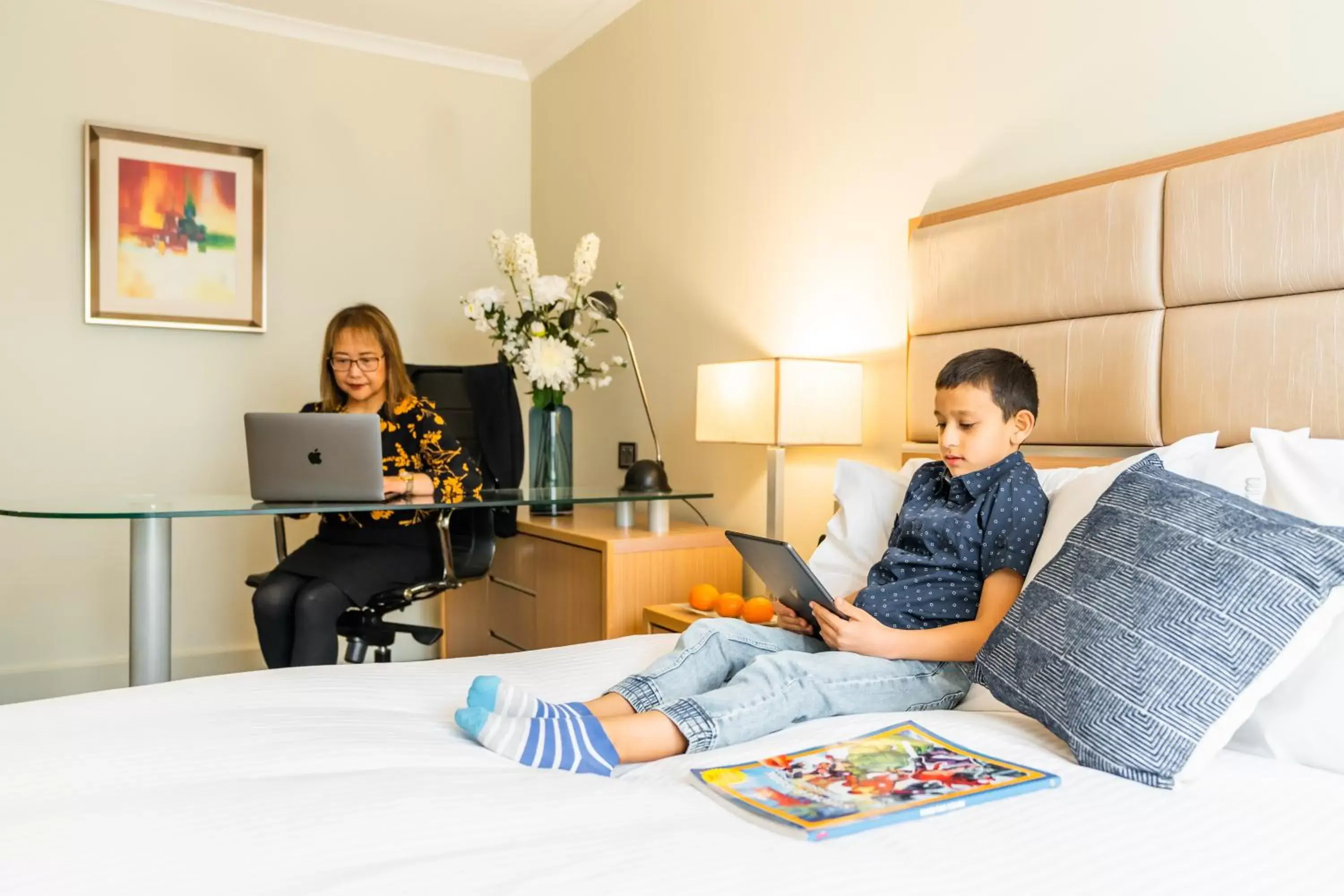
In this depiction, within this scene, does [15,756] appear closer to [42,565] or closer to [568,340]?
[568,340]

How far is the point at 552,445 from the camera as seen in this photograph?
125 inches

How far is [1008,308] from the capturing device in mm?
2088

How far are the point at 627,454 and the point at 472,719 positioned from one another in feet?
8.09

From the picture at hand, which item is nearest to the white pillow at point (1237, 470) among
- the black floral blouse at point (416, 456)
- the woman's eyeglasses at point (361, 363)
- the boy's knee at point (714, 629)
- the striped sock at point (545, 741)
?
the boy's knee at point (714, 629)

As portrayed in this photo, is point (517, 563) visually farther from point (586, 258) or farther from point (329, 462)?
point (329, 462)

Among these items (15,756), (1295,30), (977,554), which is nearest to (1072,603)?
(977,554)

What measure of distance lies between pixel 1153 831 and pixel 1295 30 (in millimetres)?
1410

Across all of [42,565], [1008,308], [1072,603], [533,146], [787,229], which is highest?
[533,146]

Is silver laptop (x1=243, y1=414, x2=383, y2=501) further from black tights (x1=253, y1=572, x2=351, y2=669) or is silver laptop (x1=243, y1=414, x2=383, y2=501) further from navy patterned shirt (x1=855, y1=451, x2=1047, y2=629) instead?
navy patterned shirt (x1=855, y1=451, x2=1047, y2=629)

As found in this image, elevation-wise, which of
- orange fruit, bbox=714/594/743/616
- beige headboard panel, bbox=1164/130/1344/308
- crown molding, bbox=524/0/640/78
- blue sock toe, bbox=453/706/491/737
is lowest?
orange fruit, bbox=714/594/743/616

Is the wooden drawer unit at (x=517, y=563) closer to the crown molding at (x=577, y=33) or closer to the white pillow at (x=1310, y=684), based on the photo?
the crown molding at (x=577, y=33)

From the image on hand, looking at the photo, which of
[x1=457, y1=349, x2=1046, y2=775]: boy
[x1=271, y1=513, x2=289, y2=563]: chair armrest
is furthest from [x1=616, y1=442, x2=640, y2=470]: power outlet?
[x1=457, y1=349, x2=1046, y2=775]: boy

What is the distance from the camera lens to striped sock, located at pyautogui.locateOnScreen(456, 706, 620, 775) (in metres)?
1.25

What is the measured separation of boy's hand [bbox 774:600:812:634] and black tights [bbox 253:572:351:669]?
1245mm
